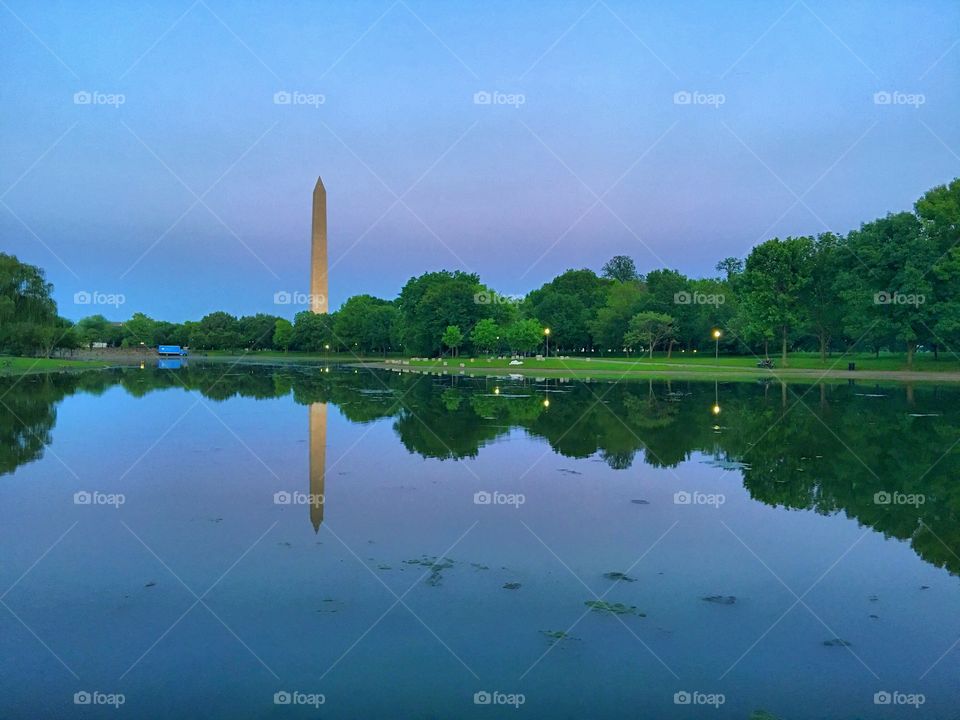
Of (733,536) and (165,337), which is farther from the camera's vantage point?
(165,337)

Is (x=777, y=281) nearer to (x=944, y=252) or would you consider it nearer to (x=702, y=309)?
(x=944, y=252)

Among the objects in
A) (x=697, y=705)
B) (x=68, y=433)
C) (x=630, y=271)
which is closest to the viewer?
(x=697, y=705)

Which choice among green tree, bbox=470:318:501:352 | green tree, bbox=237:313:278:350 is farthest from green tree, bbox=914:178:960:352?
green tree, bbox=237:313:278:350

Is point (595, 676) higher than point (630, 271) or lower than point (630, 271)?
lower

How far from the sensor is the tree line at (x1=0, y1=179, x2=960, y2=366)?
197 ft

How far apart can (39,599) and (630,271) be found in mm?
166368

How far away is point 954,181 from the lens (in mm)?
66812

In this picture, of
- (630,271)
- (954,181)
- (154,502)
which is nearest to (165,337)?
(630,271)

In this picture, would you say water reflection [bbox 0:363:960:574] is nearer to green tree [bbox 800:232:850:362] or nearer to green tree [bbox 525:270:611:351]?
green tree [bbox 800:232:850:362]

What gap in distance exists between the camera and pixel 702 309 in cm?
10269

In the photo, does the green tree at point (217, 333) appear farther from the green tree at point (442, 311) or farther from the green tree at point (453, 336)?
the green tree at point (453, 336)

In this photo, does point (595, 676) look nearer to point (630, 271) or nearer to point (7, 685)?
point (7, 685)

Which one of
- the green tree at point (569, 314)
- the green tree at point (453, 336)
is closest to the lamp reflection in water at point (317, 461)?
the green tree at point (453, 336)

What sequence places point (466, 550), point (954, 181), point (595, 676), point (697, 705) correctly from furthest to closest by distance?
1. point (954, 181)
2. point (466, 550)
3. point (595, 676)
4. point (697, 705)
